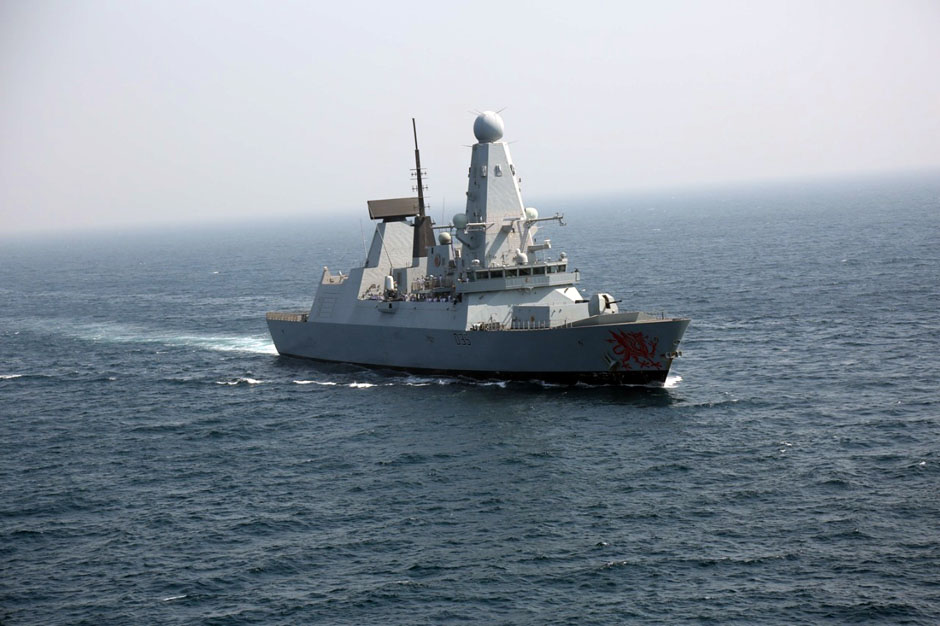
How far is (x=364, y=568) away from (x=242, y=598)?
9.92 ft

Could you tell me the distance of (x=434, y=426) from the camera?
35438 mm

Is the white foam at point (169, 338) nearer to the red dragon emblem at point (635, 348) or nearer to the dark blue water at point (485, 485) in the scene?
the dark blue water at point (485, 485)

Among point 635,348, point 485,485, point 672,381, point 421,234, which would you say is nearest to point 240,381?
point 421,234

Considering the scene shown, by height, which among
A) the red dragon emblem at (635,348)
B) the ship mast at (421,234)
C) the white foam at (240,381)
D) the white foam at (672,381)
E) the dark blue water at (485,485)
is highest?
the ship mast at (421,234)

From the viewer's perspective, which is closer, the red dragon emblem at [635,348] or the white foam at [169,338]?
the red dragon emblem at [635,348]

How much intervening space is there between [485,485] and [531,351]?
1212 cm

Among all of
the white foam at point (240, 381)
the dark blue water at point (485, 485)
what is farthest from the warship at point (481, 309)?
the white foam at point (240, 381)

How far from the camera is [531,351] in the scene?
40.2 meters

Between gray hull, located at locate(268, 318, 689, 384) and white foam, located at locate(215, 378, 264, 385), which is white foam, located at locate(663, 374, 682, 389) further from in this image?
white foam, located at locate(215, 378, 264, 385)

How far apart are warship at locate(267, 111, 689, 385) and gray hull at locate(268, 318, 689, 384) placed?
0.17ft

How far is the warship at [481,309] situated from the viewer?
127 ft

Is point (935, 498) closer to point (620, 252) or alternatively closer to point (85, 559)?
point (85, 559)

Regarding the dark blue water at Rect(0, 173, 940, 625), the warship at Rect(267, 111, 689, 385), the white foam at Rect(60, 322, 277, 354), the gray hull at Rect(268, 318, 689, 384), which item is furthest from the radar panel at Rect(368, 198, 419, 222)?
the white foam at Rect(60, 322, 277, 354)

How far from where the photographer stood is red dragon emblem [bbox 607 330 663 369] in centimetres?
3781
